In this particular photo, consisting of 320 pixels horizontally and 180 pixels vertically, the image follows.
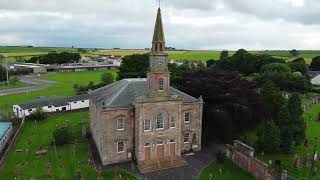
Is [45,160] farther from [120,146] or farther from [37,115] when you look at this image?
[37,115]

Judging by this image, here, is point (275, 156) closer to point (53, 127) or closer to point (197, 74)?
point (197, 74)

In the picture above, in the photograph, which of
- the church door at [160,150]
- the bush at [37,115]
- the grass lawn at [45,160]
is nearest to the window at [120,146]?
the grass lawn at [45,160]

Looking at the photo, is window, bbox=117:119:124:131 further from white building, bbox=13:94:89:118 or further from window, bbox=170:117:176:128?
white building, bbox=13:94:89:118

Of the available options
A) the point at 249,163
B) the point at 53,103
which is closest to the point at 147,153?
the point at 249,163

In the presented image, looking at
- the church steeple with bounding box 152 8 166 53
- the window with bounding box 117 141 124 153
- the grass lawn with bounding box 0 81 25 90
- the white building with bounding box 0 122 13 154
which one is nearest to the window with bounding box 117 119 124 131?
the window with bounding box 117 141 124 153

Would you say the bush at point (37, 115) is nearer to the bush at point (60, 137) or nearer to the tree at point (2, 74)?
the bush at point (60, 137)

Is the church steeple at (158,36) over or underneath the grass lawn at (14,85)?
over
